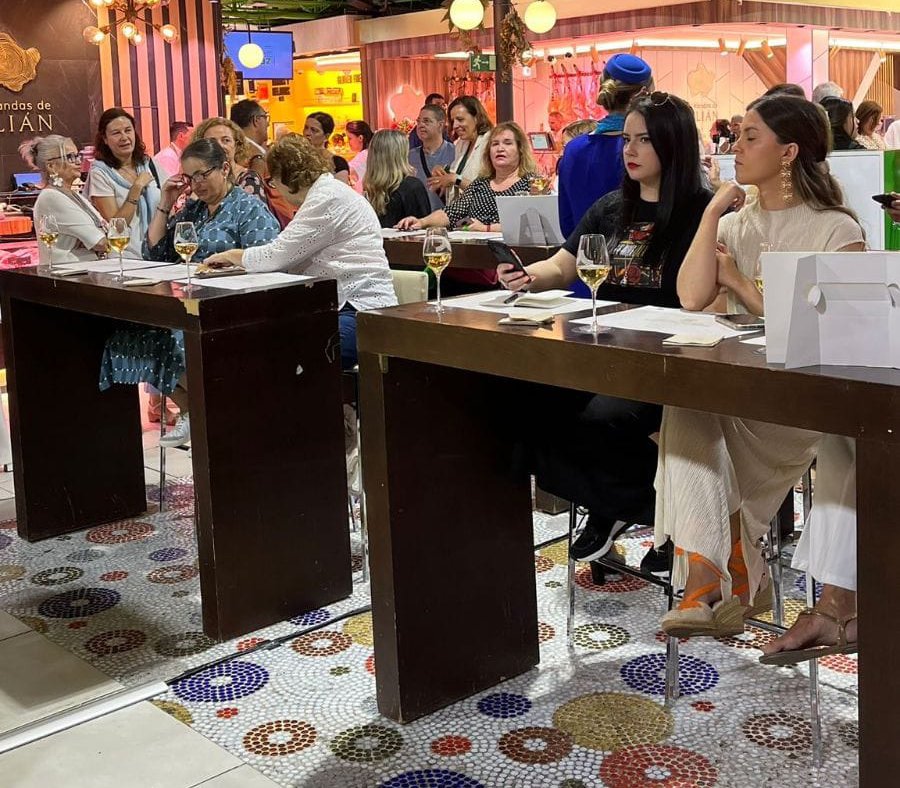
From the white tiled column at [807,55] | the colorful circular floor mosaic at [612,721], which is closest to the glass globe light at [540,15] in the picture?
the white tiled column at [807,55]

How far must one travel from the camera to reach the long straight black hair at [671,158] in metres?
3.10

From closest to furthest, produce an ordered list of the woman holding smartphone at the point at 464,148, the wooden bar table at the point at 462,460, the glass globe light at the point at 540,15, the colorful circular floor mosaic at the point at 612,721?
the wooden bar table at the point at 462,460 → the colorful circular floor mosaic at the point at 612,721 → the woman holding smartphone at the point at 464,148 → the glass globe light at the point at 540,15

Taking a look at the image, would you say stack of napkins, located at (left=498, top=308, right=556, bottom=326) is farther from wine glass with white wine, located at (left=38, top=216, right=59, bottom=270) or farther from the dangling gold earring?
wine glass with white wine, located at (left=38, top=216, right=59, bottom=270)

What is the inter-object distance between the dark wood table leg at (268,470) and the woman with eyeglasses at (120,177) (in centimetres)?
262

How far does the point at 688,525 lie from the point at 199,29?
1024 cm

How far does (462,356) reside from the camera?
2.52 meters

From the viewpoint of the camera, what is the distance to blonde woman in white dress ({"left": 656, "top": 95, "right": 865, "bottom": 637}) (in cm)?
249

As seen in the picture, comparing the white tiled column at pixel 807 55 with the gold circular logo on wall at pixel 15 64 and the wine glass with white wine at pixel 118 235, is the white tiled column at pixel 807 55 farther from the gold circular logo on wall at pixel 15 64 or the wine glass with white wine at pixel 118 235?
the wine glass with white wine at pixel 118 235

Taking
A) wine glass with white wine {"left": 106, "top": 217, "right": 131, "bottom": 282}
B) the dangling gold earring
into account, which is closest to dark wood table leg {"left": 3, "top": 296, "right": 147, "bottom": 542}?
wine glass with white wine {"left": 106, "top": 217, "right": 131, "bottom": 282}

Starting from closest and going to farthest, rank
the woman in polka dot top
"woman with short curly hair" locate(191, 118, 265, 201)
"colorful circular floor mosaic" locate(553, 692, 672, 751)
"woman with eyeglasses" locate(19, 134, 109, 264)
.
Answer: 1. "colorful circular floor mosaic" locate(553, 692, 672, 751)
2. "woman with short curly hair" locate(191, 118, 265, 201)
3. "woman with eyeglasses" locate(19, 134, 109, 264)
4. the woman in polka dot top

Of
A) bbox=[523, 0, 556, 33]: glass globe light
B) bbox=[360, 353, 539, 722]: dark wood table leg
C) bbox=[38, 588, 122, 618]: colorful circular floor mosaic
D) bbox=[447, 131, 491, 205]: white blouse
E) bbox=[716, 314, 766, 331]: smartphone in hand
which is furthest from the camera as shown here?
bbox=[523, 0, 556, 33]: glass globe light

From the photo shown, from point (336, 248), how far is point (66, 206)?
72.9 inches

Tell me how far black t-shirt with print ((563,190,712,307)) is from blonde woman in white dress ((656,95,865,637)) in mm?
107

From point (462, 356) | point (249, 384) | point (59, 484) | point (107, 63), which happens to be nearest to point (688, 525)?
point (462, 356)
